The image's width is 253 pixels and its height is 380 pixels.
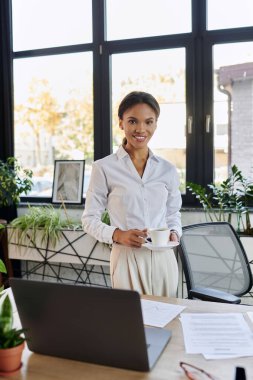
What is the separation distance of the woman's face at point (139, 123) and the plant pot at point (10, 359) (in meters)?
1.06

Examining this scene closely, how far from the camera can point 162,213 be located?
184 cm

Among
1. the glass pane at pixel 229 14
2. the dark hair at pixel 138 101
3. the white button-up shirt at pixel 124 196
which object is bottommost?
the white button-up shirt at pixel 124 196

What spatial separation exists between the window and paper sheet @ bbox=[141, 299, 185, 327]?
1.98 m

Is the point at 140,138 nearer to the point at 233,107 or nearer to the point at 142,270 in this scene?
the point at 142,270

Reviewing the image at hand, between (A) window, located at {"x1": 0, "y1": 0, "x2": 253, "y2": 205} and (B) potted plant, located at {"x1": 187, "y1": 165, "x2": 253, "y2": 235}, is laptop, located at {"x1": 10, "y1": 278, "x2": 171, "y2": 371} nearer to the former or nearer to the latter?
Result: (B) potted plant, located at {"x1": 187, "y1": 165, "x2": 253, "y2": 235}

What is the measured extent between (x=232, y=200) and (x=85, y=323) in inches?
87.0

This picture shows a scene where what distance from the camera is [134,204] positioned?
1780 millimetres

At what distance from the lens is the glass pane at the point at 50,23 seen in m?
3.64

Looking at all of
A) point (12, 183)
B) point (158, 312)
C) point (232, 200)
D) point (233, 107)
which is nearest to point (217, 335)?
point (158, 312)

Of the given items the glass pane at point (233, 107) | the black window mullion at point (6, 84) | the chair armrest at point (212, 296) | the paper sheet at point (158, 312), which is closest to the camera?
the paper sheet at point (158, 312)

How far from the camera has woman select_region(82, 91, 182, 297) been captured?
176cm

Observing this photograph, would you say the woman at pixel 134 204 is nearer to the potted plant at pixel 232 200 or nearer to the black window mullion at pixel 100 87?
the potted plant at pixel 232 200

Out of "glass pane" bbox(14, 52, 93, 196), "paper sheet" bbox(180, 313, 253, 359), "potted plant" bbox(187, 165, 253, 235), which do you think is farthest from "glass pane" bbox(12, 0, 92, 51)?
"paper sheet" bbox(180, 313, 253, 359)

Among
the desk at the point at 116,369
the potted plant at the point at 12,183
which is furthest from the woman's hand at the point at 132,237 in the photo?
the potted plant at the point at 12,183
